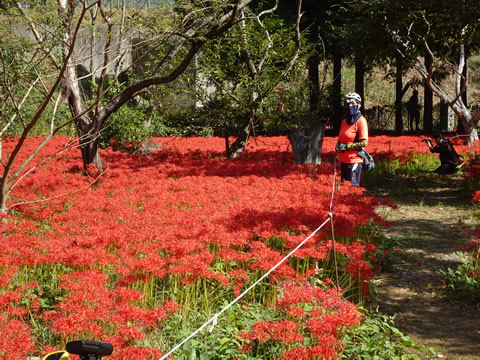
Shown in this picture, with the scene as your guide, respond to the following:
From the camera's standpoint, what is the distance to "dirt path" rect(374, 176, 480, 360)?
467cm

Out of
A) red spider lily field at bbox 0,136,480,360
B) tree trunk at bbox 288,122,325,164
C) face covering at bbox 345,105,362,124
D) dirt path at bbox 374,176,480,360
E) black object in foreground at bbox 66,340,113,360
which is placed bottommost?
dirt path at bbox 374,176,480,360

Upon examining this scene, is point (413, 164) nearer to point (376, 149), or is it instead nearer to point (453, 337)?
point (376, 149)

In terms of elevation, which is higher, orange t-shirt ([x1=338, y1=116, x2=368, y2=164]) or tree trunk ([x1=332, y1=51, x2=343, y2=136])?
tree trunk ([x1=332, y1=51, x2=343, y2=136])

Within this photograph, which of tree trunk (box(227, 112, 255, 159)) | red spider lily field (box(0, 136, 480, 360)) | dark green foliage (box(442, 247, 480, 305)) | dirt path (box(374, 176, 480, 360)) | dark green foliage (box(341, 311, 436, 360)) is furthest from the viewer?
tree trunk (box(227, 112, 255, 159))

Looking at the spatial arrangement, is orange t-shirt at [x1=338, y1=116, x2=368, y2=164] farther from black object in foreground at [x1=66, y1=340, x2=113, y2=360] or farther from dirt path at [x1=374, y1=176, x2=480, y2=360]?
black object in foreground at [x1=66, y1=340, x2=113, y2=360]

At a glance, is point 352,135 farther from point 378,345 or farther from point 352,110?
point 378,345

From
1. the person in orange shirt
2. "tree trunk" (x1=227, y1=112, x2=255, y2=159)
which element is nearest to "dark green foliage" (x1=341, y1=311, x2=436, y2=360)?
the person in orange shirt

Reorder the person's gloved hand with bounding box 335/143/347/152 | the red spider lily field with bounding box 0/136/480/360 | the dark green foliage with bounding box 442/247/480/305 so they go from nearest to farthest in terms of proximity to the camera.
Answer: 1. the red spider lily field with bounding box 0/136/480/360
2. the dark green foliage with bounding box 442/247/480/305
3. the person's gloved hand with bounding box 335/143/347/152

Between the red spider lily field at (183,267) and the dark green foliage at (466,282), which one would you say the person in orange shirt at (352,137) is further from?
the dark green foliage at (466,282)

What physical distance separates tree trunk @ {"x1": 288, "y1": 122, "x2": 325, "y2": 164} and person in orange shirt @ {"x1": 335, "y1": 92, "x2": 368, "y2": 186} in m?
4.20

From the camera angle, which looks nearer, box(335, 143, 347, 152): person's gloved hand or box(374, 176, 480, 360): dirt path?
box(374, 176, 480, 360): dirt path

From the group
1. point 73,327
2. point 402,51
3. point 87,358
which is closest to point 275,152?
point 402,51

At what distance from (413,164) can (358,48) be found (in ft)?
12.2

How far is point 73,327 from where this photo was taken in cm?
334
